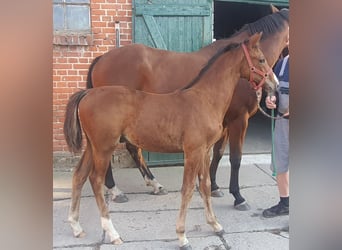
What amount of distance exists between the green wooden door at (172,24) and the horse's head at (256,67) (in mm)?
2047

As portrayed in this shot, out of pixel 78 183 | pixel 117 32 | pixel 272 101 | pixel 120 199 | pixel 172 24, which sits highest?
pixel 172 24

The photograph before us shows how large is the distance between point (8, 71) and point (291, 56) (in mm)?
849

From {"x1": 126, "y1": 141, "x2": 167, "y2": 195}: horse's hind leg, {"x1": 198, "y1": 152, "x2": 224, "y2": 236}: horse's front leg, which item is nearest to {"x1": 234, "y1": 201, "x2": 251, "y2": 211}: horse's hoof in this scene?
{"x1": 198, "y1": 152, "x2": 224, "y2": 236}: horse's front leg

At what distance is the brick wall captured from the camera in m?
4.34

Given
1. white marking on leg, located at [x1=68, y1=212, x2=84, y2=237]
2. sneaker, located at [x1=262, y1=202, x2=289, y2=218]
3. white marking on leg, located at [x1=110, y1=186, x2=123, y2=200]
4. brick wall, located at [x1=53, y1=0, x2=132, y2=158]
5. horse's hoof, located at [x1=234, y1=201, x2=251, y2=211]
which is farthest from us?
brick wall, located at [x1=53, y1=0, x2=132, y2=158]

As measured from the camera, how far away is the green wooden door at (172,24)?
449cm

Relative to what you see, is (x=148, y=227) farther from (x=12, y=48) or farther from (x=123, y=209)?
(x=12, y=48)

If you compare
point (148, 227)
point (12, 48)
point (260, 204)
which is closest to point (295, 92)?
point (12, 48)

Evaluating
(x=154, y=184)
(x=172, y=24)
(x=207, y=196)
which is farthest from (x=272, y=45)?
(x=154, y=184)

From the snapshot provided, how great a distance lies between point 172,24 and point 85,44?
108cm

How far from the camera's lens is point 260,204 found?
352cm

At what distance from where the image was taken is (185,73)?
3.83 meters

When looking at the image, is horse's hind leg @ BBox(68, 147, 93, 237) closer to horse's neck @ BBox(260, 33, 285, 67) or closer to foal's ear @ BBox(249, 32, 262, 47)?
foal's ear @ BBox(249, 32, 262, 47)

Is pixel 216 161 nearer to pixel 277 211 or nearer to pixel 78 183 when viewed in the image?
pixel 277 211
